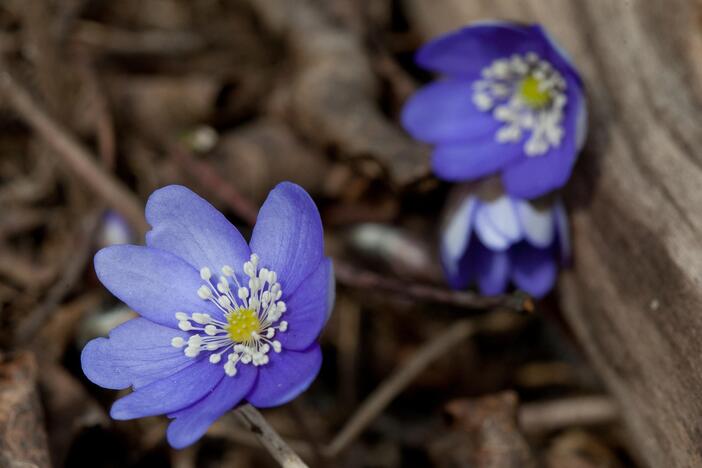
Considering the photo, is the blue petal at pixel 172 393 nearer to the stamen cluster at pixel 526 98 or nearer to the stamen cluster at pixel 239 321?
the stamen cluster at pixel 239 321

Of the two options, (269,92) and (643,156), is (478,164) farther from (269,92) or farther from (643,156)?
(269,92)

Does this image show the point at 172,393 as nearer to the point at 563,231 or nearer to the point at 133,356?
the point at 133,356

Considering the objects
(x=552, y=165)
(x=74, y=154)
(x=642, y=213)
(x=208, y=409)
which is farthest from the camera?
(x=74, y=154)

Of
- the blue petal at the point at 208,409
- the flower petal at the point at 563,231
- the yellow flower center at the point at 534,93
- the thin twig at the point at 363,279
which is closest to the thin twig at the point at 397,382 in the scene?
the thin twig at the point at 363,279

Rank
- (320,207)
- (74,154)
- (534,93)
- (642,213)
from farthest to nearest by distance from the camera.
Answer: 1. (320,207)
2. (74,154)
3. (534,93)
4. (642,213)

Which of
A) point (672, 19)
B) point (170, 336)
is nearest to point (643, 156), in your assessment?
point (672, 19)

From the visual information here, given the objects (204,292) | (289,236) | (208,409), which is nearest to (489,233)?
(289,236)
